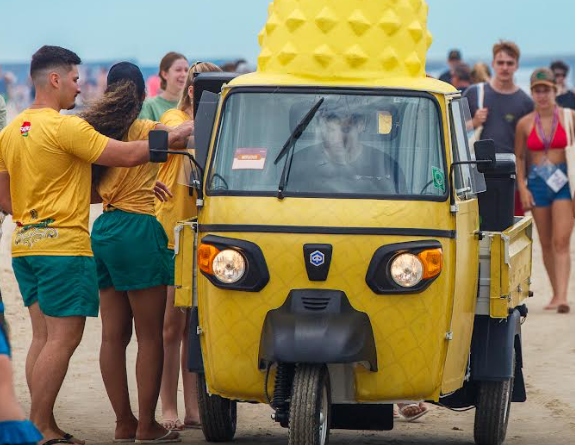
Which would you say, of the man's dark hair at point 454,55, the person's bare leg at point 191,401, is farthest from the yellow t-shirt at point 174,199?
the man's dark hair at point 454,55

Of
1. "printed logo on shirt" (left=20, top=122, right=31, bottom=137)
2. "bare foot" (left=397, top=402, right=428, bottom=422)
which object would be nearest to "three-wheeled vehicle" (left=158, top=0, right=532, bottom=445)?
"printed logo on shirt" (left=20, top=122, right=31, bottom=137)

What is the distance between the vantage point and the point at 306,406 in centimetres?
739

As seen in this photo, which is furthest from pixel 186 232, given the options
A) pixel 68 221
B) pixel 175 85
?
pixel 175 85

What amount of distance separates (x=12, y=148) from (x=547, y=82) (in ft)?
22.7

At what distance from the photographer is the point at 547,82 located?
14.1m

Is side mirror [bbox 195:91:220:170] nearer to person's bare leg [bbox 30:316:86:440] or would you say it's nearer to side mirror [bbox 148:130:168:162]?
side mirror [bbox 148:130:168:162]

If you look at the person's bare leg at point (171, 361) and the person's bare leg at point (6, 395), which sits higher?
the person's bare leg at point (6, 395)

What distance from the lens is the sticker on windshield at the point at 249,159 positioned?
785 cm

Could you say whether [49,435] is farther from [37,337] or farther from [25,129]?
[25,129]

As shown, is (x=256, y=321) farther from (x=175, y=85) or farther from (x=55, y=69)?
(x=175, y=85)

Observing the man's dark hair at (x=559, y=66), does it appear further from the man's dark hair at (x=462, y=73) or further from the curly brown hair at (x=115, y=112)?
the curly brown hair at (x=115, y=112)

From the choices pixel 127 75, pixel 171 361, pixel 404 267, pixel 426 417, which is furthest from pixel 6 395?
pixel 426 417

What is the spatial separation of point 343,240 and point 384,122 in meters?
0.72

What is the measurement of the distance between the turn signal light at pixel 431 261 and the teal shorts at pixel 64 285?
180 centimetres
